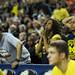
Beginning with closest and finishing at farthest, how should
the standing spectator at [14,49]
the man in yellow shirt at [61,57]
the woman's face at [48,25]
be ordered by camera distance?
1. the man in yellow shirt at [61,57]
2. the standing spectator at [14,49]
3. the woman's face at [48,25]

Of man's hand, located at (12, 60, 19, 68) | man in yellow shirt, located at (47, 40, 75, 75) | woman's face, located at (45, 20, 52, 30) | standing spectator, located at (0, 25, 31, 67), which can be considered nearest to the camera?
man in yellow shirt, located at (47, 40, 75, 75)

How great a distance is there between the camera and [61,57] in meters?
4.88

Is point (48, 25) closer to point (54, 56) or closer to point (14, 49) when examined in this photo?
point (14, 49)

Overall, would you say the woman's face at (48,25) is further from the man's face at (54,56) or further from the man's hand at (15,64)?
the man's face at (54,56)

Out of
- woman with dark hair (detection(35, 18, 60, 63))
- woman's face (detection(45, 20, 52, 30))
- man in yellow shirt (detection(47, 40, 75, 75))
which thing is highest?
woman's face (detection(45, 20, 52, 30))

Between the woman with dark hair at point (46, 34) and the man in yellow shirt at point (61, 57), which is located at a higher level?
the woman with dark hair at point (46, 34)

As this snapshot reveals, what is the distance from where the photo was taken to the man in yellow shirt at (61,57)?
16.0 ft

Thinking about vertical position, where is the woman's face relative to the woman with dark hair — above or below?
above

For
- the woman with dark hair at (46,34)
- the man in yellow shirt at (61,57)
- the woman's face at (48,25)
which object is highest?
the woman's face at (48,25)

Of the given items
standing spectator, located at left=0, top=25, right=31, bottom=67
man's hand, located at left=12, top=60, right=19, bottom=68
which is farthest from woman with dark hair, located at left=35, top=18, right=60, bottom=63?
man's hand, located at left=12, top=60, right=19, bottom=68

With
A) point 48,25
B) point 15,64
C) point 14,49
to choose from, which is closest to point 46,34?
point 48,25

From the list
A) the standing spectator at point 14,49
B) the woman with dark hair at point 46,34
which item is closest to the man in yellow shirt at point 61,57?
the standing spectator at point 14,49

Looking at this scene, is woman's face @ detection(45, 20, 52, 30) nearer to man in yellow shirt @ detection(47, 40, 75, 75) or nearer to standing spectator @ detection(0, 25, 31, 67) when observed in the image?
Answer: standing spectator @ detection(0, 25, 31, 67)

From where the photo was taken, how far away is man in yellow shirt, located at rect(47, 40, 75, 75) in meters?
4.87
